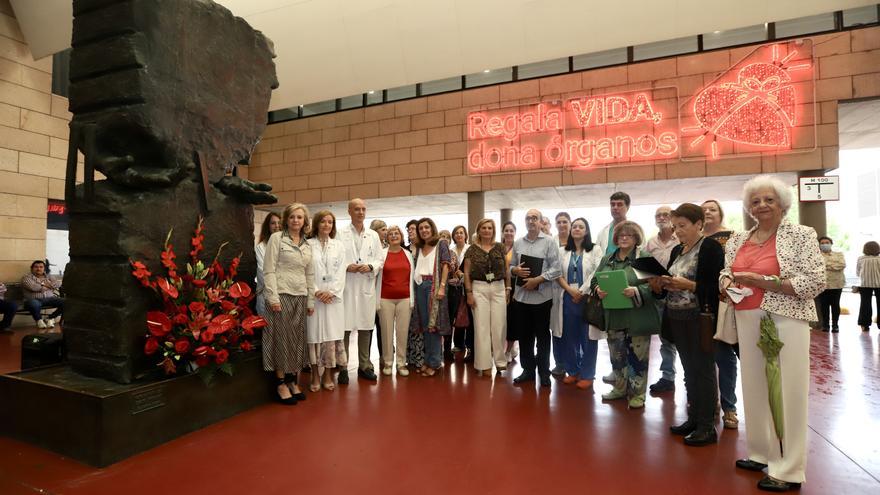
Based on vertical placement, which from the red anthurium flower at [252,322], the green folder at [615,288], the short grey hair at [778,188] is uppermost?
the short grey hair at [778,188]

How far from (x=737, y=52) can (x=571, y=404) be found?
22.6ft

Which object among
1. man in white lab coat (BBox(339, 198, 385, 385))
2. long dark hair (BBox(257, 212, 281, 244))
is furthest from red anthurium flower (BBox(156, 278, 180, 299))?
man in white lab coat (BBox(339, 198, 385, 385))

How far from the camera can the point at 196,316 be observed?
2.76 m

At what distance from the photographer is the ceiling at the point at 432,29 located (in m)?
6.83

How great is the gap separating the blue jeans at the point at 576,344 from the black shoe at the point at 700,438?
125 cm

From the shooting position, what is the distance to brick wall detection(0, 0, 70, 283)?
6.96 metres

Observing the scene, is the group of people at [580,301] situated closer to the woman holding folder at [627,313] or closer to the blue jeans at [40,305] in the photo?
the woman holding folder at [627,313]

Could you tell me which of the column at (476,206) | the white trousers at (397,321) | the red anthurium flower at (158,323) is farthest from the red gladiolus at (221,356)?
the column at (476,206)

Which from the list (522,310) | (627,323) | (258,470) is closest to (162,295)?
(258,470)

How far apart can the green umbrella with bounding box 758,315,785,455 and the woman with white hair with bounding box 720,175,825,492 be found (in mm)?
17

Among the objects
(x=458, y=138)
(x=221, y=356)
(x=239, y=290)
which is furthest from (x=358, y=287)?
(x=458, y=138)

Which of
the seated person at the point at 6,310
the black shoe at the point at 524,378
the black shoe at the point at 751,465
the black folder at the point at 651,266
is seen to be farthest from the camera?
the seated person at the point at 6,310

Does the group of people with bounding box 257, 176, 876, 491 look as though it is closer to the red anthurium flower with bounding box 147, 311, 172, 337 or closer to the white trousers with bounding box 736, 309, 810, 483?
the white trousers with bounding box 736, 309, 810, 483

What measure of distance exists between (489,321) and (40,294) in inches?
301
